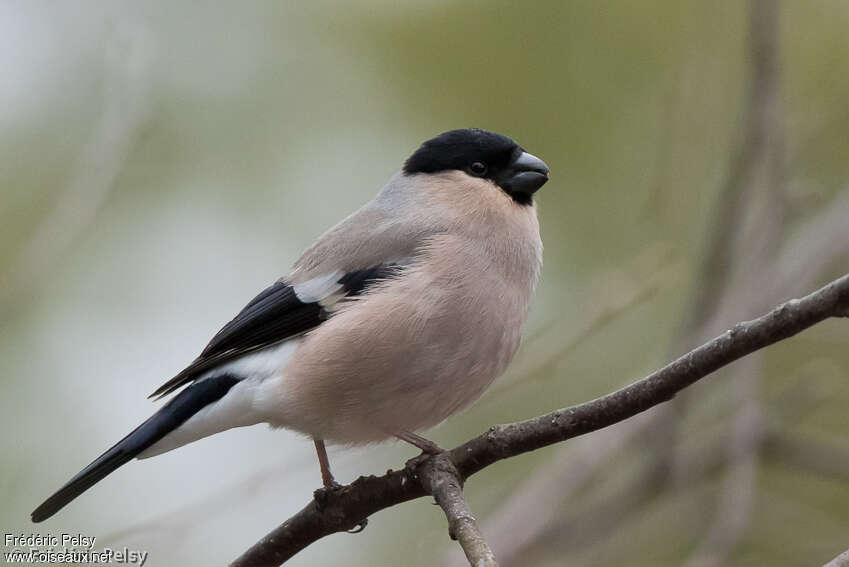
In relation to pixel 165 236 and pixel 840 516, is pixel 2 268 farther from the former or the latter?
pixel 840 516

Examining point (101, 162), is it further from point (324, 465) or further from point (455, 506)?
point (455, 506)

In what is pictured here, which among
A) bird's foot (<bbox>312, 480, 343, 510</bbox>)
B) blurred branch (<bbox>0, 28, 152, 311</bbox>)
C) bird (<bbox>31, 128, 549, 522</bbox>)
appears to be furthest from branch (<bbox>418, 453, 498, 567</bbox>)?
blurred branch (<bbox>0, 28, 152, 311</bbox>)

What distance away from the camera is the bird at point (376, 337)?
143 inches

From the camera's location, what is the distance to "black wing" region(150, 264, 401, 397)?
3.97 meters

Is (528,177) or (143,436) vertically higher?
(528,177)

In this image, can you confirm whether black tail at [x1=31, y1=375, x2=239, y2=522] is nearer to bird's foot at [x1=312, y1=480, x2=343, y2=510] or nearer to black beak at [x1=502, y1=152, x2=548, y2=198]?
bird's foot at [x1=312, y1=480, x2=343, y2=510]

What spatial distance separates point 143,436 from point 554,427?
1793 millimetres

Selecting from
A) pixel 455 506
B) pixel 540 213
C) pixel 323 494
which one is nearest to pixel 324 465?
pixel 323 494

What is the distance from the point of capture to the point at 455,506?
279 cm

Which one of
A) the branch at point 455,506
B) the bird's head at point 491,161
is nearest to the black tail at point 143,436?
the branch at point 455,506

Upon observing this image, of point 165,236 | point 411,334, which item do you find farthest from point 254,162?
point 411,334

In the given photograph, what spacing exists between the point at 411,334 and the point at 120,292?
356 cm

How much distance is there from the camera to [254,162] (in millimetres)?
6996

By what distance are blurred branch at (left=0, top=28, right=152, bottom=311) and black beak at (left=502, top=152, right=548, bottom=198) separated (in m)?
1.60
